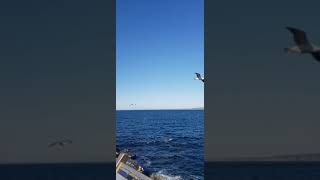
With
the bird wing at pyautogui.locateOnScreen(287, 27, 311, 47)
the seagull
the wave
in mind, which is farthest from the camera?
the wave

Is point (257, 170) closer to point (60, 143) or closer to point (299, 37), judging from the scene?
point (299, 37)

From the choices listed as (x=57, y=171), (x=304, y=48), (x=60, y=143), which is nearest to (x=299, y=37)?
(x=304, y=48)

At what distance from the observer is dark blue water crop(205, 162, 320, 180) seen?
7.76m

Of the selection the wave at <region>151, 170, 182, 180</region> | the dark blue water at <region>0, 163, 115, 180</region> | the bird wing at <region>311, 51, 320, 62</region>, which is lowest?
the wave at <region>151, 170, 182, 180</region>

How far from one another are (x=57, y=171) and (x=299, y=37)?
5388mm

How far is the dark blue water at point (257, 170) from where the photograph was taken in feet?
25.5

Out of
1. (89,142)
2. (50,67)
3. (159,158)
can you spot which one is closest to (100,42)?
(50,67)

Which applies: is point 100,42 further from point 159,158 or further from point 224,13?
point 159,158

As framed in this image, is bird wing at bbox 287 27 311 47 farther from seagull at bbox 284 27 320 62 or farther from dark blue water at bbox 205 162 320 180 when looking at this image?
dark blue water at bbox 205 162 320 180

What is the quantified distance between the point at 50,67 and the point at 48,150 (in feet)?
5.40

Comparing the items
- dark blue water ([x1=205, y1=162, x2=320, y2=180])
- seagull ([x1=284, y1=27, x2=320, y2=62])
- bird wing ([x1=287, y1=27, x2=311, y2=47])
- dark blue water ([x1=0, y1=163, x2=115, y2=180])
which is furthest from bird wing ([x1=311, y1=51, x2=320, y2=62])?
dark blue water ([x1=0, y1=163, x2=115, y2=180])

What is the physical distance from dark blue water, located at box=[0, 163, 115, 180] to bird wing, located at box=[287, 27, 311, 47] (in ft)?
13.7

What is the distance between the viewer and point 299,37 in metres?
6.97

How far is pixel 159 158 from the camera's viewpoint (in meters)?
29.6
